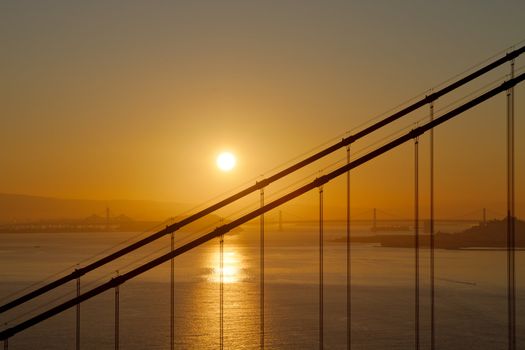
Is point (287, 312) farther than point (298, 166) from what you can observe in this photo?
Yes

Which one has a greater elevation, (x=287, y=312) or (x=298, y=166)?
(x=298, y=166)

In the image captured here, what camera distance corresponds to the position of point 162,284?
51.4 m

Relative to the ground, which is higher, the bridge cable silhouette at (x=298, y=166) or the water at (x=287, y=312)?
the bridge cable silhouette at (x=298, y=166)

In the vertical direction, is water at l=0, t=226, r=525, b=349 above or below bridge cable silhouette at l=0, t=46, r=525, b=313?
below

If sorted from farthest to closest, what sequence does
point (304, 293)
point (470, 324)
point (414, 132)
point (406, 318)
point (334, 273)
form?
point (334, 273) → point (304, 293) → point (406, 318) → point (470, 324) → point (414, 132)

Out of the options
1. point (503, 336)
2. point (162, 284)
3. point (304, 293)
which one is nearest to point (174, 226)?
point (503, 336)

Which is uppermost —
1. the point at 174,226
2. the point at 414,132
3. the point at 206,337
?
the point at 414,132

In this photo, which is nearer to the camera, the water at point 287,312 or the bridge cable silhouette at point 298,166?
the bridge cable silhouette at point 298,166

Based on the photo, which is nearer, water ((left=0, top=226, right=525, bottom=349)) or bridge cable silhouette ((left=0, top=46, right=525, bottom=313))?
bridge cable silhouette ((left=0, top=46, right=525, bottom=313))

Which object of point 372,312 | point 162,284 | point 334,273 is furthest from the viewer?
point 334,273

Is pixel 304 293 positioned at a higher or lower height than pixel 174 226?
lower

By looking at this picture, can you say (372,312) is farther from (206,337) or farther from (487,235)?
(487,235)

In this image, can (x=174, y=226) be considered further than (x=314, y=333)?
No

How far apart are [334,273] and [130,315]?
30.2m
